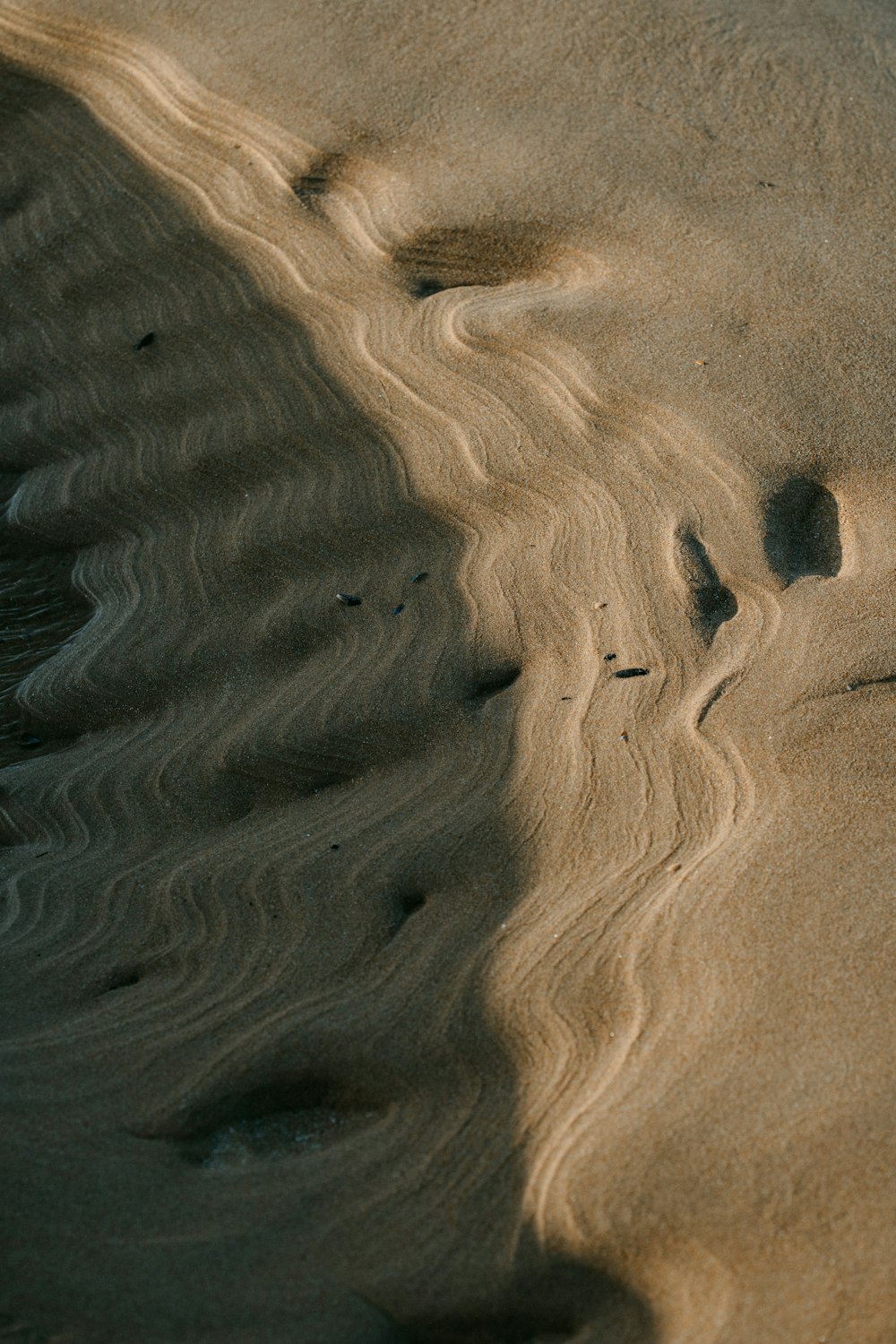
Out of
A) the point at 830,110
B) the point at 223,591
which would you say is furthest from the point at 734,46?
the point at 223,591

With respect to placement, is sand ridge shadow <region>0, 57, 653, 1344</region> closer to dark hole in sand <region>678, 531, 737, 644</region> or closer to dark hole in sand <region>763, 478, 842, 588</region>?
dark hole in sand <region>678, 531, 737, 644</region>

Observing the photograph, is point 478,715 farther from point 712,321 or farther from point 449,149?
point 449,149

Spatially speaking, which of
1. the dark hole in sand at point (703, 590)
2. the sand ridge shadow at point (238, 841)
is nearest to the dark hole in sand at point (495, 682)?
the sand ridge shadow at point (238, 841)

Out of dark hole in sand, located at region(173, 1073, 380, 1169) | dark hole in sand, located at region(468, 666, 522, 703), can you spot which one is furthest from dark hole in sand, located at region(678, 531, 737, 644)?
dark hole in sand, located at region(173, 1073, 380, 1169)

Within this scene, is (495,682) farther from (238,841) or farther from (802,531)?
(802,531)

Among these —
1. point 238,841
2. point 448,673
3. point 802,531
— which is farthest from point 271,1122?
point 802,531

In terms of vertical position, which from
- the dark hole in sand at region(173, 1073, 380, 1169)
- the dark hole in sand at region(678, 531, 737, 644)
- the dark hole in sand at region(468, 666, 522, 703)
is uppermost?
the dark hole in sand at region(678, 531, 737, 644)

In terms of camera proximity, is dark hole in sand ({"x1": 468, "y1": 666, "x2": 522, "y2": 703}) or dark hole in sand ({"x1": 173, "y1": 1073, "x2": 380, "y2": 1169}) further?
dark hole in sand ({"x1": 468, "y1": 666, "x2": 522, "y2": 703})

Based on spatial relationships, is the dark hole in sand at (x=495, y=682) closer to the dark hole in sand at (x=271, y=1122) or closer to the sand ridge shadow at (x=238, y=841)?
the sand ridge shadow at (x=238, y=841)
